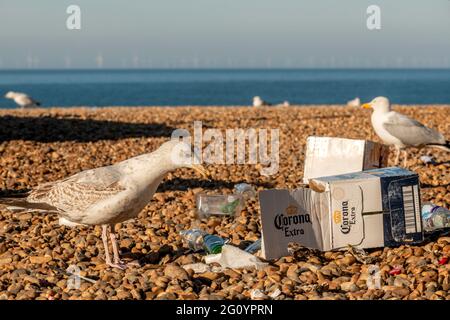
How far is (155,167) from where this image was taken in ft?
20.6

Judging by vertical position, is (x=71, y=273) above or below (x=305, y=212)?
below

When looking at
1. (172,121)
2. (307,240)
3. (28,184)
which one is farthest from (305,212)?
(172,121)

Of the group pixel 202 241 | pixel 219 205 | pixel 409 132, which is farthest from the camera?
pixel 409 132

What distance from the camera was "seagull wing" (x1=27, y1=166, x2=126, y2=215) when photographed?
6363 millimetres

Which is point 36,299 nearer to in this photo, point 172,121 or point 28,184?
point 28,184

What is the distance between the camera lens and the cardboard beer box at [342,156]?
882cm

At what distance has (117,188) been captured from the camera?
6.31 m

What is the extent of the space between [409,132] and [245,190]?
3.34m

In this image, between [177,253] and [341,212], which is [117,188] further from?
[341,212]

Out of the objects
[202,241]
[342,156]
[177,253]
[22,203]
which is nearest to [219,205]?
[342,156]

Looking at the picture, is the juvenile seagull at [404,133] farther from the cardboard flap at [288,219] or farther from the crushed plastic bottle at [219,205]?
the cardboard flap at [288,219]

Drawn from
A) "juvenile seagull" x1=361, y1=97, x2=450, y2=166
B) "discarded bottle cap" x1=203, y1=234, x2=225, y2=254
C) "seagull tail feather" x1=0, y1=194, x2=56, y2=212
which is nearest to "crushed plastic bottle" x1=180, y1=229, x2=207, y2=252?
"discarded bottle cap" x1=203, y1=234, x2=225, y2=254
